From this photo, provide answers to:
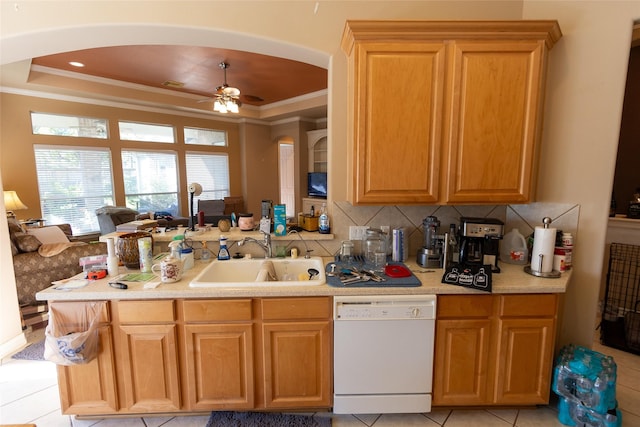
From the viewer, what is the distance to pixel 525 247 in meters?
2.02

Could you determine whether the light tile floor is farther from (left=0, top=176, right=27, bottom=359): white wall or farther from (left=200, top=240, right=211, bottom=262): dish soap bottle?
(left=200, top=240, right=211, bottom=262): dish soap bottle

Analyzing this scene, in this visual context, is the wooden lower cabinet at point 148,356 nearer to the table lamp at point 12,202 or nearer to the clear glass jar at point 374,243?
the clear glass jar at point 374,243

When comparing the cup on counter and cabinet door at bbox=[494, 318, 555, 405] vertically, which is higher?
the cup on counter

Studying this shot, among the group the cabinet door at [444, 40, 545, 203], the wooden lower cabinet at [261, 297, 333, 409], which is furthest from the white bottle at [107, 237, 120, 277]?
the cabinet door at [444, 40, 545, 203]

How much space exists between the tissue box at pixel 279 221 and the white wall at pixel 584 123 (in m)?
1.83

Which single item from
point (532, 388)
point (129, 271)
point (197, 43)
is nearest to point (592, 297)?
point (532, 388)

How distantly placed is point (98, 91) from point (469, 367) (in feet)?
19.2

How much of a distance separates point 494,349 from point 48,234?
4.92 metres

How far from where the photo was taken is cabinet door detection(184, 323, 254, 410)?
170 centimetres

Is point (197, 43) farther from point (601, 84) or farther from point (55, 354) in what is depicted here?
point (601, 84)

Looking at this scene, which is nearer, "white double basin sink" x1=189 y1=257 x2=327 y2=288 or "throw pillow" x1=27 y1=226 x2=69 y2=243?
"white double basin sink" x1=189 y1=257 x2=327 y2=288

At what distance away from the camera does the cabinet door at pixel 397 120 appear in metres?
1.75

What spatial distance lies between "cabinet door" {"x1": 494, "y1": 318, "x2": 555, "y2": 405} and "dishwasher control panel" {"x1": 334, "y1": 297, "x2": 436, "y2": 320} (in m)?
0.48

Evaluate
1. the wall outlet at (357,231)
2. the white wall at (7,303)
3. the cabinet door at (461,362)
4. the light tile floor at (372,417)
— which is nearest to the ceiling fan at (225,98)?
the white wall at (7,303)
